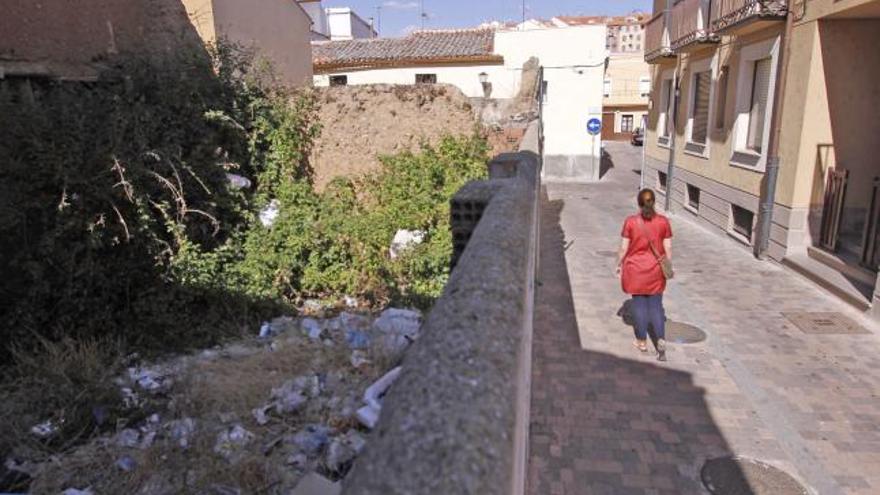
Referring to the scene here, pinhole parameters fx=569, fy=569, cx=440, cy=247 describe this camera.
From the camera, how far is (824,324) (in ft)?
19.4

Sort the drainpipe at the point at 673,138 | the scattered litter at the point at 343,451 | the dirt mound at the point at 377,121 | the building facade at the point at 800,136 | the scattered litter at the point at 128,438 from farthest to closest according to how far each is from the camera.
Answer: the drainpipe at the point at 673,138
the dirt mound at the point at 377,121
the building facade at the point at 800,136
the scattered litter at the point at 128,438
the scattered litter at the point at 343,451

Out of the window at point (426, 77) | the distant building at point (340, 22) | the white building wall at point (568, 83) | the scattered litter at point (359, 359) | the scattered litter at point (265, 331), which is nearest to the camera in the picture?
the scattered litter at point (359, 359)

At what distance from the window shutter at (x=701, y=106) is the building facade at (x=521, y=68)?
24.9ft

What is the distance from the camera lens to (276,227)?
28.5 ft

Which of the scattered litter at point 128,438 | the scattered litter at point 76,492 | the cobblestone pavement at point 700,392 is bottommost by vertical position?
the scattered litter at point 128,438

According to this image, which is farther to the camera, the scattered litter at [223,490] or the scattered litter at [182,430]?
the scattered litter at [182,430]

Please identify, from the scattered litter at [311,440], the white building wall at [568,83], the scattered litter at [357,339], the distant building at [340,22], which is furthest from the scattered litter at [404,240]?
the distant building at [340,22]

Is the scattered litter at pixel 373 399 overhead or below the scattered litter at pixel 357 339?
overhead

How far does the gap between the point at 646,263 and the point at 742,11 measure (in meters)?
5.99

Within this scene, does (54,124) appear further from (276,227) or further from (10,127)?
(276,227)

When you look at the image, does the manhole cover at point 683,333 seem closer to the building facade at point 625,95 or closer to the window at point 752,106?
the window at point 752,106

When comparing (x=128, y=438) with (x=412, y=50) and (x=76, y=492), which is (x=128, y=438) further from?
(x=412, y=50)

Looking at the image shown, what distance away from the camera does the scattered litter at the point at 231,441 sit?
13.2 ft

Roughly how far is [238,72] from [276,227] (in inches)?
122
